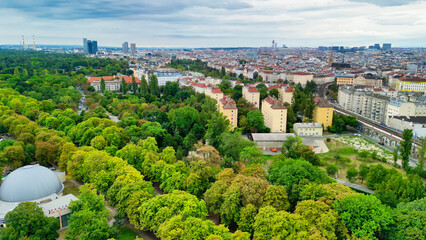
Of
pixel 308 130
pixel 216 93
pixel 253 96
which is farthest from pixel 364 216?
pixel 253 96

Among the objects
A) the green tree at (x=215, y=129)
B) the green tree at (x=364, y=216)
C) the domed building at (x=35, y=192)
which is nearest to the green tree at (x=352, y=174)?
the green tree at (x=364, y=216)

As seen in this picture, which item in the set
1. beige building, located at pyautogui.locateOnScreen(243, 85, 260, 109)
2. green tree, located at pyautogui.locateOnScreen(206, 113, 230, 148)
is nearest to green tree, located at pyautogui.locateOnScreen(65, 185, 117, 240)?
green tree, located at pyautogui.locateOnScreen(206, 113, 230, 148)

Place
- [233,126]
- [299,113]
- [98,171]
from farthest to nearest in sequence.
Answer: [299,113]
[233,126]
[98,171]

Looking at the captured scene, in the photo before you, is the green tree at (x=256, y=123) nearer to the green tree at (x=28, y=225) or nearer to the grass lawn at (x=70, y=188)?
the grass lawn at (x=70, y=188)

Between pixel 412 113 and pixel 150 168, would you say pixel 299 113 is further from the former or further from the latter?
pixel 150 168

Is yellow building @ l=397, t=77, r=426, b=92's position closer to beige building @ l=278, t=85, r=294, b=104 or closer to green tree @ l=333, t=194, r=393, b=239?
beige building @ l=278, t=85, r=294, b=104

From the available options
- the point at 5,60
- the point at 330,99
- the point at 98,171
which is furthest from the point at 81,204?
the point at 5,60
